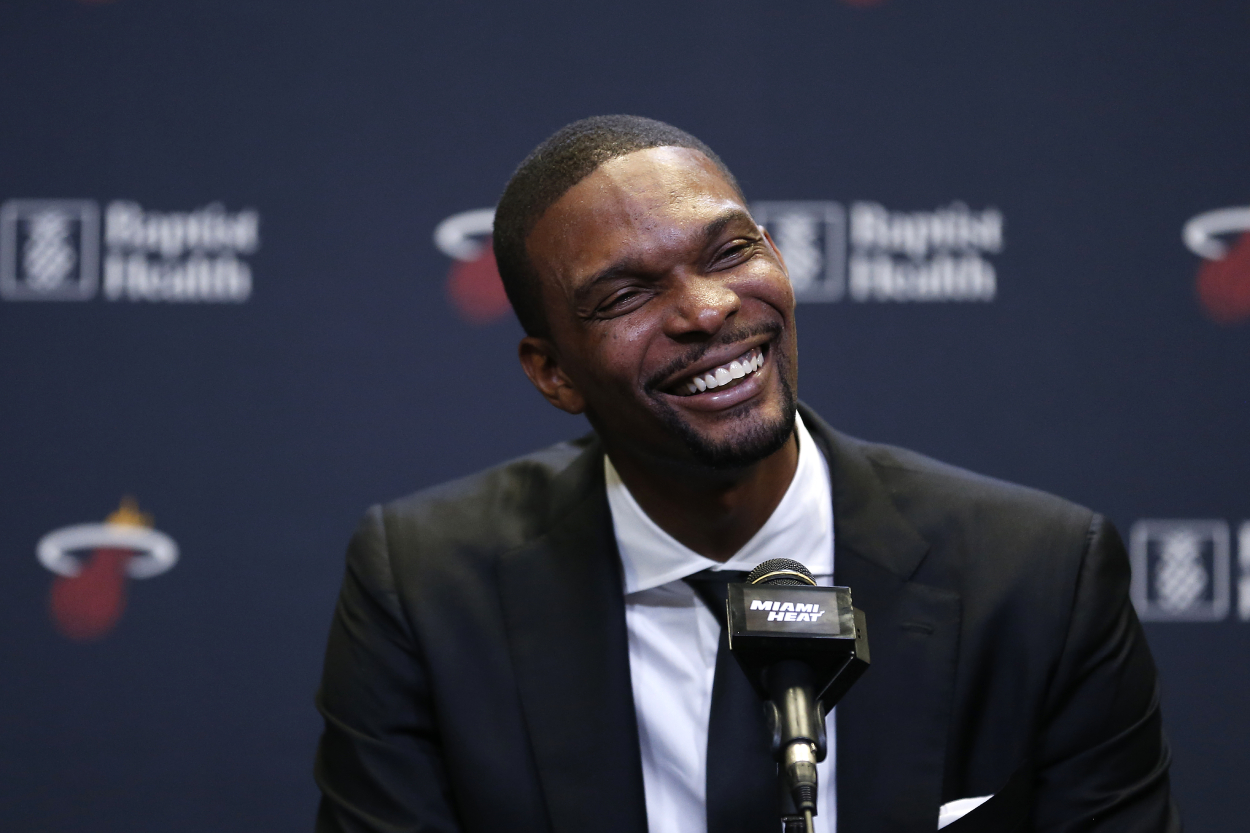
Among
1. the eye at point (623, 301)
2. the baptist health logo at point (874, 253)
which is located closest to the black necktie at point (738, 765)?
the eye at point (623, 301)

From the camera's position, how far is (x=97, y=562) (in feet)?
7.60

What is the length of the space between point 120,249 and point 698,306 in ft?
4.77

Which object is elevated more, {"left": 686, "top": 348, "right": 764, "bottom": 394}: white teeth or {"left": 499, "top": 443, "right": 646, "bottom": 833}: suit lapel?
{"left": 686, "top": 348, "right": 764, "bottom": 394}: white teeth

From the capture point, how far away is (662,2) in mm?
2359

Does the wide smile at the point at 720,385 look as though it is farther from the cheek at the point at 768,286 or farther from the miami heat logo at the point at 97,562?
the miami heat logo at the point at 97,562

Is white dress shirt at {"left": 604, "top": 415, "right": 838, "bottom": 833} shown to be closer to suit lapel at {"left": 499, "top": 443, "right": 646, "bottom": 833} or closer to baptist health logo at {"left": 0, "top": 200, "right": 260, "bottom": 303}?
suit lapel at {"left": 499, "top": 443, "right": 646, "bottom": 833}

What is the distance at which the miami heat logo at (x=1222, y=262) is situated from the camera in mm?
2332

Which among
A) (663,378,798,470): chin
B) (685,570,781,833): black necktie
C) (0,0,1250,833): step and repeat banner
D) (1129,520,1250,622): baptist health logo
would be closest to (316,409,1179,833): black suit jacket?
(685,570,781,833): black necktie

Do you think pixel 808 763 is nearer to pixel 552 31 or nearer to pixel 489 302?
pixel 489 302

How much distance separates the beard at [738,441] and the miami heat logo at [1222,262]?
134 centimetres

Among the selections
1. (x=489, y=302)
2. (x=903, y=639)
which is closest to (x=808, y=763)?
(x=903, y=639)

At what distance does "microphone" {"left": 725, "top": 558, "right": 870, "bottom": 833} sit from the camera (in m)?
0.92

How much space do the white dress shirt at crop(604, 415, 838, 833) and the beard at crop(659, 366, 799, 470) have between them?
6.7 inches

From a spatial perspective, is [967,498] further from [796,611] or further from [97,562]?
[97,562]
